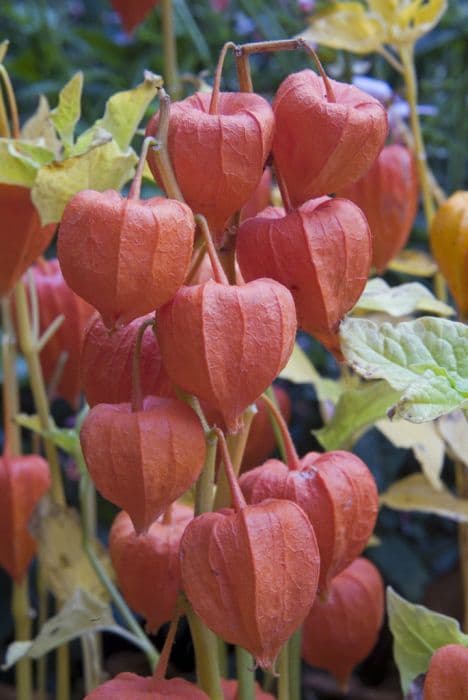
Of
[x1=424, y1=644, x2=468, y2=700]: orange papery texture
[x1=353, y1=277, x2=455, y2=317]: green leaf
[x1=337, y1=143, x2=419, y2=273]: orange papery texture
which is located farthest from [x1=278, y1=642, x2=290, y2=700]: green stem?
[x1=337, y1=143, x2=419, y2=273]: orange papery texture

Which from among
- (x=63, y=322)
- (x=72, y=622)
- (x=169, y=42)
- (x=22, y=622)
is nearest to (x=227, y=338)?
(x=72, y=622)

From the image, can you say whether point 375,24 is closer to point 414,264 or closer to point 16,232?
point 414,264

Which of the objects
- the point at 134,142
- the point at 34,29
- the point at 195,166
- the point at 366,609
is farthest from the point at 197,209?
the point at 34,29

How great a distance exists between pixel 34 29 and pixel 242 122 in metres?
1.34

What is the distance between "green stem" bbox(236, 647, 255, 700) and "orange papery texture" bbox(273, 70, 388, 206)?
0.25 metres

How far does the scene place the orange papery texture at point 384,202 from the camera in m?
0.81

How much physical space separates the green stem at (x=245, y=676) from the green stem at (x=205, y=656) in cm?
2

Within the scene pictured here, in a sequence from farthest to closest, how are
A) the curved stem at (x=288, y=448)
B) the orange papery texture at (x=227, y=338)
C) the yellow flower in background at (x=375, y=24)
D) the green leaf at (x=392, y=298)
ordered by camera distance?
1. the yellow flower in background at (x=375, y=24)
2. the green leaf at (x=392, y=298)
3. the curved stem at (x=288, y=448)
4. the orange papery texture at (x=227, y=338)

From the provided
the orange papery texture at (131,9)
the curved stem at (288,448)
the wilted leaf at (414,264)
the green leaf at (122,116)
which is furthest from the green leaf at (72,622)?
the orange papery texture at (131,9)

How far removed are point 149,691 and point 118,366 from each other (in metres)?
0.16

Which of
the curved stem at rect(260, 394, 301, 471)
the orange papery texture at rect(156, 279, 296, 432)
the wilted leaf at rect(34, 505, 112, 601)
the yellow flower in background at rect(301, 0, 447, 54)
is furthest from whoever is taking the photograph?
the yellow flower in background at rect(301, 0, 447, 54)

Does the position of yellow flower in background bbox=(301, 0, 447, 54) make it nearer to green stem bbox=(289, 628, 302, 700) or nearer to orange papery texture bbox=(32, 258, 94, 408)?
orange papery texture bbox=(32, 258, 94, 408)

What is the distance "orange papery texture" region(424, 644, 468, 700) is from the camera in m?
0.51

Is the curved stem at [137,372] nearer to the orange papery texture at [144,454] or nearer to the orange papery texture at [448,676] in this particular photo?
the orange papery texture at [144,454]
